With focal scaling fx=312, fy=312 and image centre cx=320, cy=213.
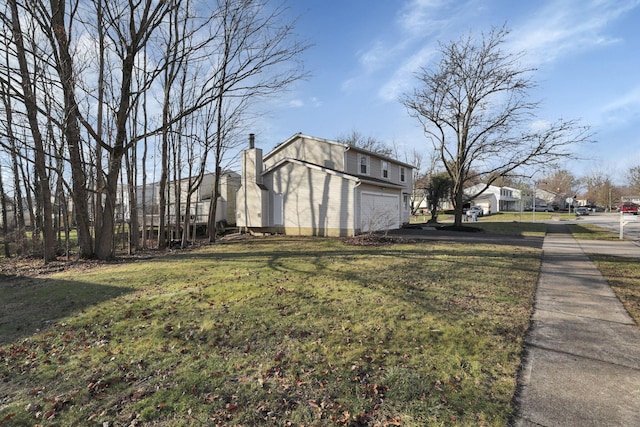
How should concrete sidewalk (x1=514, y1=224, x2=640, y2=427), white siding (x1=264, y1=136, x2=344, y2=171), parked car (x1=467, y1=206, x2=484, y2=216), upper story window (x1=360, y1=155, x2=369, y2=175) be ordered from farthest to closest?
parked car (x1=467, y1=206, x2=484, y2=216) → upper story window (x1=360, y1=155, x2=369, y2=175) → white siding (x1=264, y1=136, x2=344, y2=171) → concrete sidewalk (x1=514, y1=224, x2=640, y2=427)

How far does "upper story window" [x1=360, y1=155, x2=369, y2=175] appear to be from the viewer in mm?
19359

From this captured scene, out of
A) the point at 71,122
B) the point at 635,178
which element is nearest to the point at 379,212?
the point at 71,122

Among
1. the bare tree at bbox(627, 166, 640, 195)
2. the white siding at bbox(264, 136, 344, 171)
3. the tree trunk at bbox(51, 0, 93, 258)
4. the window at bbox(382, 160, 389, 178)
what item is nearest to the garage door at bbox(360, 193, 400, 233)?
the window at bbox(382, 160, 389, 178)

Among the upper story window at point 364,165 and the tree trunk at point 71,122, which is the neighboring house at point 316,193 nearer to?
the upper story window at point 364,165

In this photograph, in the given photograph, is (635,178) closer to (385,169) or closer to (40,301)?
(385,169)

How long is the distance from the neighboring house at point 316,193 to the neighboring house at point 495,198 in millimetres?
42560

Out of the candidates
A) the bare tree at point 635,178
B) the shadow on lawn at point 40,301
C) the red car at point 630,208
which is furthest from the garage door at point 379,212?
the bare tree at point 635,178

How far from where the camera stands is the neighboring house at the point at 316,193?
15172mm

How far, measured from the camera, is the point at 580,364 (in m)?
3.14

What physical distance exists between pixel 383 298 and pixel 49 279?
8206 mm

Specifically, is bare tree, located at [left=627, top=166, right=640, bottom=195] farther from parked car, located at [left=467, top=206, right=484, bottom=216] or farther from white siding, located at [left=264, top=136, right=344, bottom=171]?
white siding, located at [left=264, top=136, right=344, bottom=171]

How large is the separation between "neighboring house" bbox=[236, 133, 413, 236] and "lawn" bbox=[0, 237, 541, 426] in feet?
26.8

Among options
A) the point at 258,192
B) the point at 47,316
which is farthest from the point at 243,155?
the point at 47,316

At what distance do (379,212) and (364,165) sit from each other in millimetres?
4157
